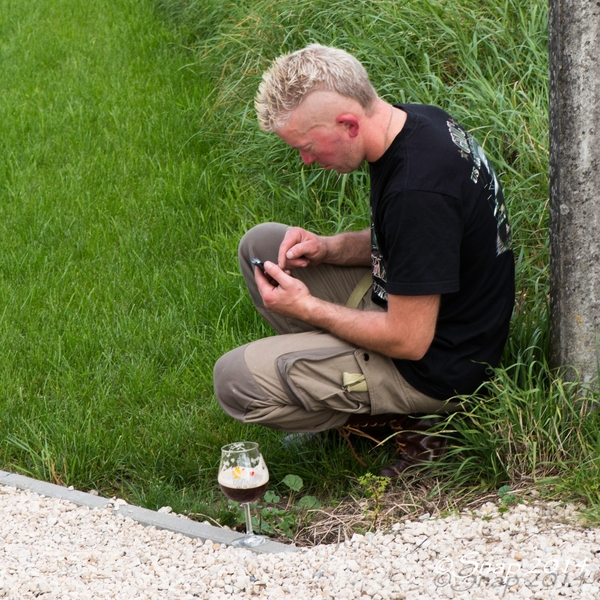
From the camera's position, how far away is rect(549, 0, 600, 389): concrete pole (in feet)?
10.3

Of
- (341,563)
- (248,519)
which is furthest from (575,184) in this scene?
(248,519)

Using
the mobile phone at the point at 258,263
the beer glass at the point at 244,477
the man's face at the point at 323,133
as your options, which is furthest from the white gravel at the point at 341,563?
the man's face at the point at 323,133

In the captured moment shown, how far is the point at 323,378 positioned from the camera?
3424 mm

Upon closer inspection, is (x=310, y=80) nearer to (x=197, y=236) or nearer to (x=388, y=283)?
(x=388, y=283)

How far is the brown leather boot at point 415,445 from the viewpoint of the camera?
11.5ft

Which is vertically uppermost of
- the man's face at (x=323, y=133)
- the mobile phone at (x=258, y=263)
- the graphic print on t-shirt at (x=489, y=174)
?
the man's face at (x=323, y=133)

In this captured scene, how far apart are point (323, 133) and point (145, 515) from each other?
1.58 m

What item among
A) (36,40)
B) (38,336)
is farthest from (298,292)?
(36,40)

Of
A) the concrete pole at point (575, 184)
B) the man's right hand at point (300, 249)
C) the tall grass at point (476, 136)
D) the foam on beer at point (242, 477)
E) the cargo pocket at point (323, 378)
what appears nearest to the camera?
the foam on beer at point (242, 477)

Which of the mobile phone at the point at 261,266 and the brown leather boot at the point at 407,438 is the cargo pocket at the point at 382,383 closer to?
the brown leather boot at the point at 407,438

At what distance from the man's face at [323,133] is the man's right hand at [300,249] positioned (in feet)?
1.66

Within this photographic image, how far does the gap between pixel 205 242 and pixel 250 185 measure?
0.63 metres

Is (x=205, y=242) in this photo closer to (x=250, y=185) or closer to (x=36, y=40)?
(x=250, y=185)

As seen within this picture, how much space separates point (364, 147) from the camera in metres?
3.21
